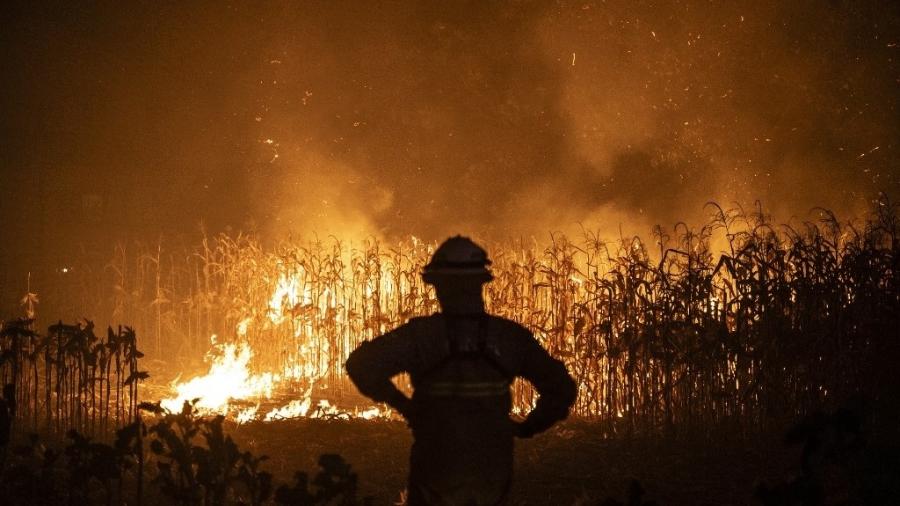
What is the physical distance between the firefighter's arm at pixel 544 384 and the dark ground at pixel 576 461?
9.20 feet

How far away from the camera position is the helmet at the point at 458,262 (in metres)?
3.94

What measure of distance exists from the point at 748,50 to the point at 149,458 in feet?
65.1

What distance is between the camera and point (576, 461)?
8102 millimetres

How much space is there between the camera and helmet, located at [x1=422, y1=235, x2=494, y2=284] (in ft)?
12.9

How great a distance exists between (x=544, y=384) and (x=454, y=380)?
0.46 m

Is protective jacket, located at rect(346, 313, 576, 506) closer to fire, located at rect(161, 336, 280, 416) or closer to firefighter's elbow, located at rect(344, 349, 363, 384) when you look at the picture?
firefighter's elbow, located at rect(344, 349, 363, 384)

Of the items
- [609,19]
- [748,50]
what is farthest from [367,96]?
[748,50]

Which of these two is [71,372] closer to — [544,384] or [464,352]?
[464,352]

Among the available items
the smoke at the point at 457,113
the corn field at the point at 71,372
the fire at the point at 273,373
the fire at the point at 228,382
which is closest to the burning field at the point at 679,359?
the corn field at the point at 71,372

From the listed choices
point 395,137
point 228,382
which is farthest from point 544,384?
point 395,137

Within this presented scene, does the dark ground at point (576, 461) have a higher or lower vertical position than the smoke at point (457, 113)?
lower

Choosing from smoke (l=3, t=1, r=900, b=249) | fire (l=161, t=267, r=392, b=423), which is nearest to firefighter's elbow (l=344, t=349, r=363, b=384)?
fire (l=161, t=267, r=392, b=423)

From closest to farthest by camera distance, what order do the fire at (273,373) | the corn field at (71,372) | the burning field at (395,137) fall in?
the corn field at (71,372) → the fire at (273,373) → the burning field at (395,137)

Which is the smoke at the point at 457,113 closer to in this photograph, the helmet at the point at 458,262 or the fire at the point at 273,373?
the fire at the point at 273,373
